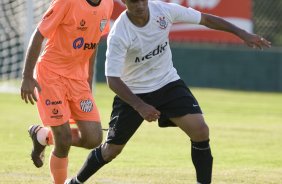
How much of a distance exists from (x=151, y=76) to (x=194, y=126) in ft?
1.98

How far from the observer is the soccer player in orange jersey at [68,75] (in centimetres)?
826

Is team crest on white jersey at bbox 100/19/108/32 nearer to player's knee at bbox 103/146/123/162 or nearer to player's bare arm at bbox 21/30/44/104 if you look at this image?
player's bare arm at bbox 21/30/44/104

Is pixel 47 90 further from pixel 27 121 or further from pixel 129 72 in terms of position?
pixel 27 121

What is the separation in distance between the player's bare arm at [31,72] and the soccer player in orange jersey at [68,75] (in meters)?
0.13

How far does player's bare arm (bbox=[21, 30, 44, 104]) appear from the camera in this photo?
771cm

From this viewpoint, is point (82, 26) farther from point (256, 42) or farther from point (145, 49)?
point (256, 42)

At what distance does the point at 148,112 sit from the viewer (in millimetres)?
7266

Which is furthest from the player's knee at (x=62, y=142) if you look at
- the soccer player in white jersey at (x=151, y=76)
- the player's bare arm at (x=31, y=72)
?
the player's bare arm at (x=31, y=72)

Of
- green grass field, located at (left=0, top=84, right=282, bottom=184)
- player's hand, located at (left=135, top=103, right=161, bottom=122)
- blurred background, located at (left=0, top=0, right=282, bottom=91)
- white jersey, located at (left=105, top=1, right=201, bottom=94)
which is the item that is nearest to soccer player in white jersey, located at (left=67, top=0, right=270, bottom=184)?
white jersey, located at (left=105, top=1, right=201, bottom=94)

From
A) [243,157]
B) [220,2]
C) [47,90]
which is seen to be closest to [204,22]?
[47,90]

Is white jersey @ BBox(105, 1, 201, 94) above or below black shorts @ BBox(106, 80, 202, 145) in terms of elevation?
above

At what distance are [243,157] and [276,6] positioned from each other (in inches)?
544

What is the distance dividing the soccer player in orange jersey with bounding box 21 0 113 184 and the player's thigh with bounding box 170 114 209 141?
1067 millimetres

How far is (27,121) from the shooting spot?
15336mm
